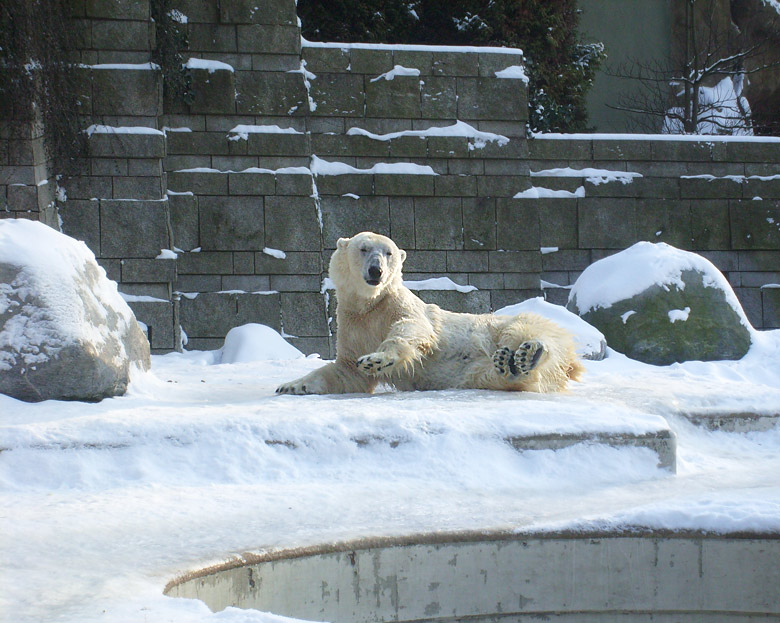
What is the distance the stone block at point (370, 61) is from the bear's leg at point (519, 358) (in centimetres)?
481

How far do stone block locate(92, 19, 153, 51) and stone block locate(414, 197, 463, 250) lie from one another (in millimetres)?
2835

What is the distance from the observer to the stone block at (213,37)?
8.27m

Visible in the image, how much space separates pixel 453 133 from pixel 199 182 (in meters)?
2.44

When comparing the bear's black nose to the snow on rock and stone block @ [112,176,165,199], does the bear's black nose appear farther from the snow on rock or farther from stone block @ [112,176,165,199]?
stone block @ [112,176,165,199]

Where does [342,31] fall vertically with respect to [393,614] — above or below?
above

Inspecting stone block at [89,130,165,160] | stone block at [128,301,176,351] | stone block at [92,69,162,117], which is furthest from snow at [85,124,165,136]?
stone block at [128,301,176,351]

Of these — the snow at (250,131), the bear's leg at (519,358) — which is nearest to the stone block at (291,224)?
the snow at (250,131)

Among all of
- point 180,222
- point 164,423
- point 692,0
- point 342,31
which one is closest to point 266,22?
point 180,222

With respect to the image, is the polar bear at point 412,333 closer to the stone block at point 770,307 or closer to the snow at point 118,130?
the snow at point 118,130

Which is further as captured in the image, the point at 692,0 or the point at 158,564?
the point at 692,0

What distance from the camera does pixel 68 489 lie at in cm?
328

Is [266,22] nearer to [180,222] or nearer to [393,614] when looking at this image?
[180,222]

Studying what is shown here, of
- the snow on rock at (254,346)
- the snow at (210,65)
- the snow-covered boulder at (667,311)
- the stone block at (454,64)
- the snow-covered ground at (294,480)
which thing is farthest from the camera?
the stone block at (454,64)

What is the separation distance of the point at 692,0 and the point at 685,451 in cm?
1412
